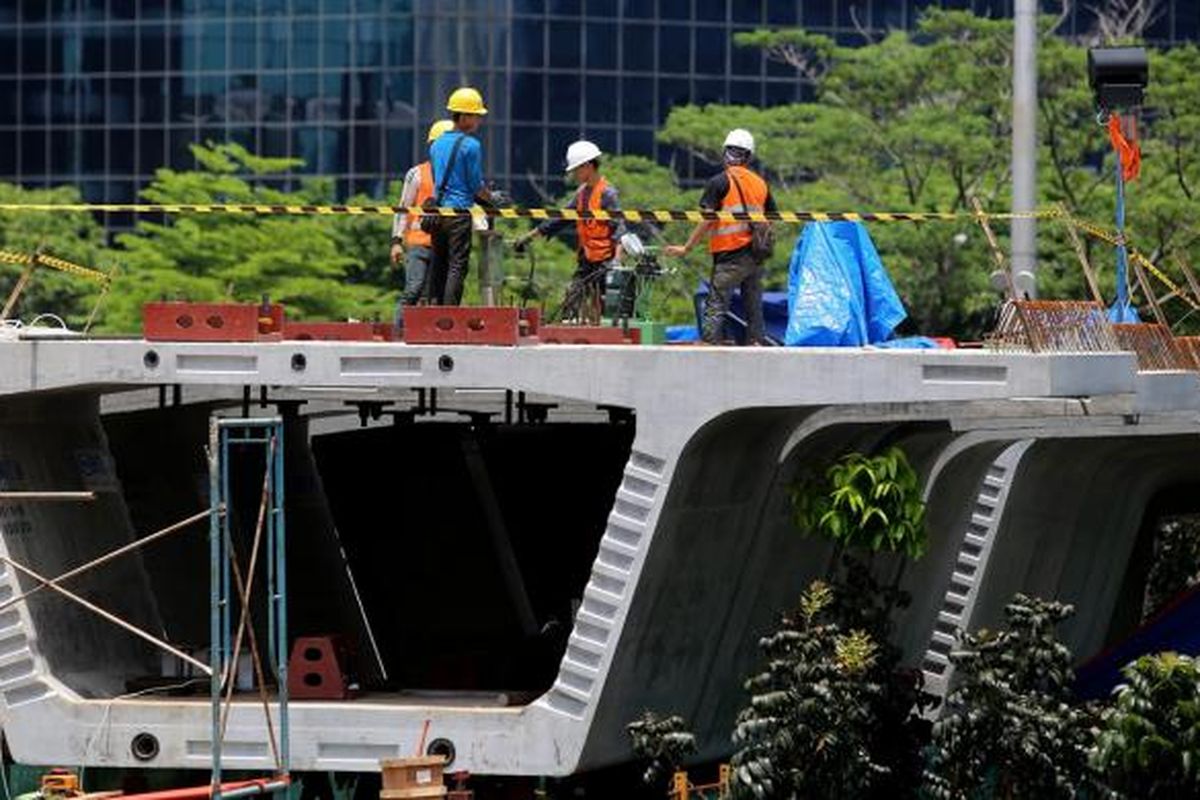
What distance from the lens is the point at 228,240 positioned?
196ft

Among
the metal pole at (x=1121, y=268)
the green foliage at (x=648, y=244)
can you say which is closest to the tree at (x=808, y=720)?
the metal pole at (x=1121, y=268)

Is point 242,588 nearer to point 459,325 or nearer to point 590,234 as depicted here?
point 459,325

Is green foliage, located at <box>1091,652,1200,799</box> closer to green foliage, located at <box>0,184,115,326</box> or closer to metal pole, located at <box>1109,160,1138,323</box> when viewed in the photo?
metal pole, located at <box>1109,160,1138,323</box>

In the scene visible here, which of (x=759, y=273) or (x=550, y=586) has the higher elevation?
(x=759, y=273)

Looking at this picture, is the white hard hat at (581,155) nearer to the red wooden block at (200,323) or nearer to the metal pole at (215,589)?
the red wooden block at (200,323)

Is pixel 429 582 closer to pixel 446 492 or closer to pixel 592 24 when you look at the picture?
pixel 446 492

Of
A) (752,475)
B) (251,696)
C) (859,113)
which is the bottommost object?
(251,696)

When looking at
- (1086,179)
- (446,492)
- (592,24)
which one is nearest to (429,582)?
(446,492)

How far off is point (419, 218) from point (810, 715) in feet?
15.0

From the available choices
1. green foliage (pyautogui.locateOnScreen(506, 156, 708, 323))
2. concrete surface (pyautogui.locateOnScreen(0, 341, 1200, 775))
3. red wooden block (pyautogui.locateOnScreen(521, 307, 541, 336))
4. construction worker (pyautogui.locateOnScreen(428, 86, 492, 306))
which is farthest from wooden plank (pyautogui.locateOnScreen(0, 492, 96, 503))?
green foliage (pyautogui.locateOnScreen(506, 156, 708, 323))

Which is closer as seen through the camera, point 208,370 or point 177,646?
point 208,370

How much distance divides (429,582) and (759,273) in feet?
13.0

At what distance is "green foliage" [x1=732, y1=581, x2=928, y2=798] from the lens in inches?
923

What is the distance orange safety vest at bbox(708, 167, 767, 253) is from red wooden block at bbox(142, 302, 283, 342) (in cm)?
338
